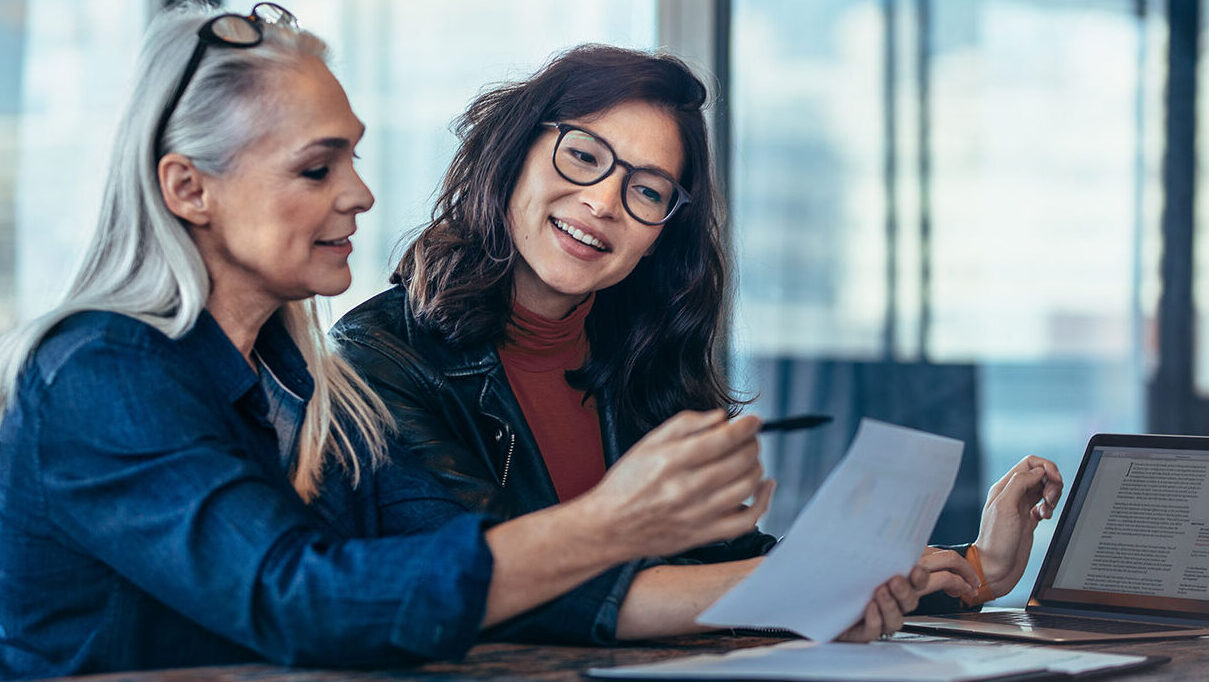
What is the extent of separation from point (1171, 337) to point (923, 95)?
1.35 meters

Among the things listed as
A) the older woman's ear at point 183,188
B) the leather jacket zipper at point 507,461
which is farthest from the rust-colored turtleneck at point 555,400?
the older woman's ear at point 183,188

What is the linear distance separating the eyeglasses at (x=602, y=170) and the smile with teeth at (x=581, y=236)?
0.21 ft

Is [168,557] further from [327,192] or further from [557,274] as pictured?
[557,274]

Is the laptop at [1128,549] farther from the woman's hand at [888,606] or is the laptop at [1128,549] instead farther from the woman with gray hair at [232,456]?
the woman with gray hair at [232,456]

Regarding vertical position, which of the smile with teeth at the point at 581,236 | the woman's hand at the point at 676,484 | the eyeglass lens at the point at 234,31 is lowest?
the woman's hand at the point at 676,484

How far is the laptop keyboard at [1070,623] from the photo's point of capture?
1.45 metres

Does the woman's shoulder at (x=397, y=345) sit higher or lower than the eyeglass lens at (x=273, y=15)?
lower

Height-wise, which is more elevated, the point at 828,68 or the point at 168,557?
the point at 828,68

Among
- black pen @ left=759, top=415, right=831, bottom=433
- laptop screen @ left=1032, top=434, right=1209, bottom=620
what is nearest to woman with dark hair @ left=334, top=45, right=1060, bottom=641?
laptop screen @ left=1032, top=434, right=1209, bottom=620

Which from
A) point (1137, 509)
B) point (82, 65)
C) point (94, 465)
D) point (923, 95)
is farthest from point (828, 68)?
point (94, 465)

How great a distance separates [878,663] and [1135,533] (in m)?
0.67

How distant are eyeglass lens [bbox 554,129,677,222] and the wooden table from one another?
712mm

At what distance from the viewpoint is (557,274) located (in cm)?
180

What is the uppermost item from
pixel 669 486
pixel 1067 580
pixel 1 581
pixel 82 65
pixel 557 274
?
pixel 82 65
